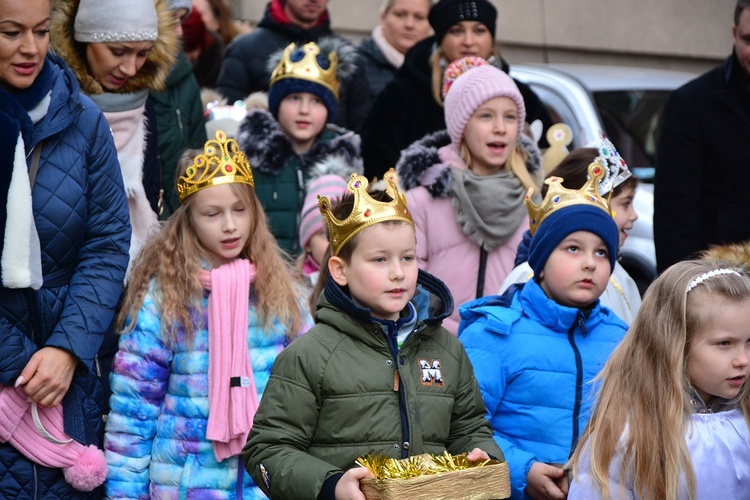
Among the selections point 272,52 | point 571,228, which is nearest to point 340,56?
point 272,52

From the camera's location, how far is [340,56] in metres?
8.27

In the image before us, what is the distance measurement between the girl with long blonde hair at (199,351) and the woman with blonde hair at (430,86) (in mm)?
2230

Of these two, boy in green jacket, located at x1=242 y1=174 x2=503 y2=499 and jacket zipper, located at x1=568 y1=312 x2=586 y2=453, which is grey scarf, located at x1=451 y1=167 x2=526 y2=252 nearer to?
jacket zipper, located at x1=568 y1=312 x2=586 y2=453

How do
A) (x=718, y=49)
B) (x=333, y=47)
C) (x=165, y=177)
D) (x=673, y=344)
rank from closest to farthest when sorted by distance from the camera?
(x=673, y=344) → (x=165, y=177) → (x=333, y=47) → (x=718, y=49)

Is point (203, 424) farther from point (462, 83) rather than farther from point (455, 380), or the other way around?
point (462, 83)

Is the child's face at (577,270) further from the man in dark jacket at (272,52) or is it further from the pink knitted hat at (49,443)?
the man in dark jacket at (272,52)

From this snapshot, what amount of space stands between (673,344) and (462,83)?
2.86m

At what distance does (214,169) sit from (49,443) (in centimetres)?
135

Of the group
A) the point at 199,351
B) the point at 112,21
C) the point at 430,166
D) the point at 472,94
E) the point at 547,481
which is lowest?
the point at 547,481

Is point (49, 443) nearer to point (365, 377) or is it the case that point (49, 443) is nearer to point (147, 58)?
point (365, 377)

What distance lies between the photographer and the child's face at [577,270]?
17.2 ft

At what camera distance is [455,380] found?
4684mm

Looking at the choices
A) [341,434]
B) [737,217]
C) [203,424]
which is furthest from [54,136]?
[737,217]

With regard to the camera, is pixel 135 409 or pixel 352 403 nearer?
pixel 352 403
